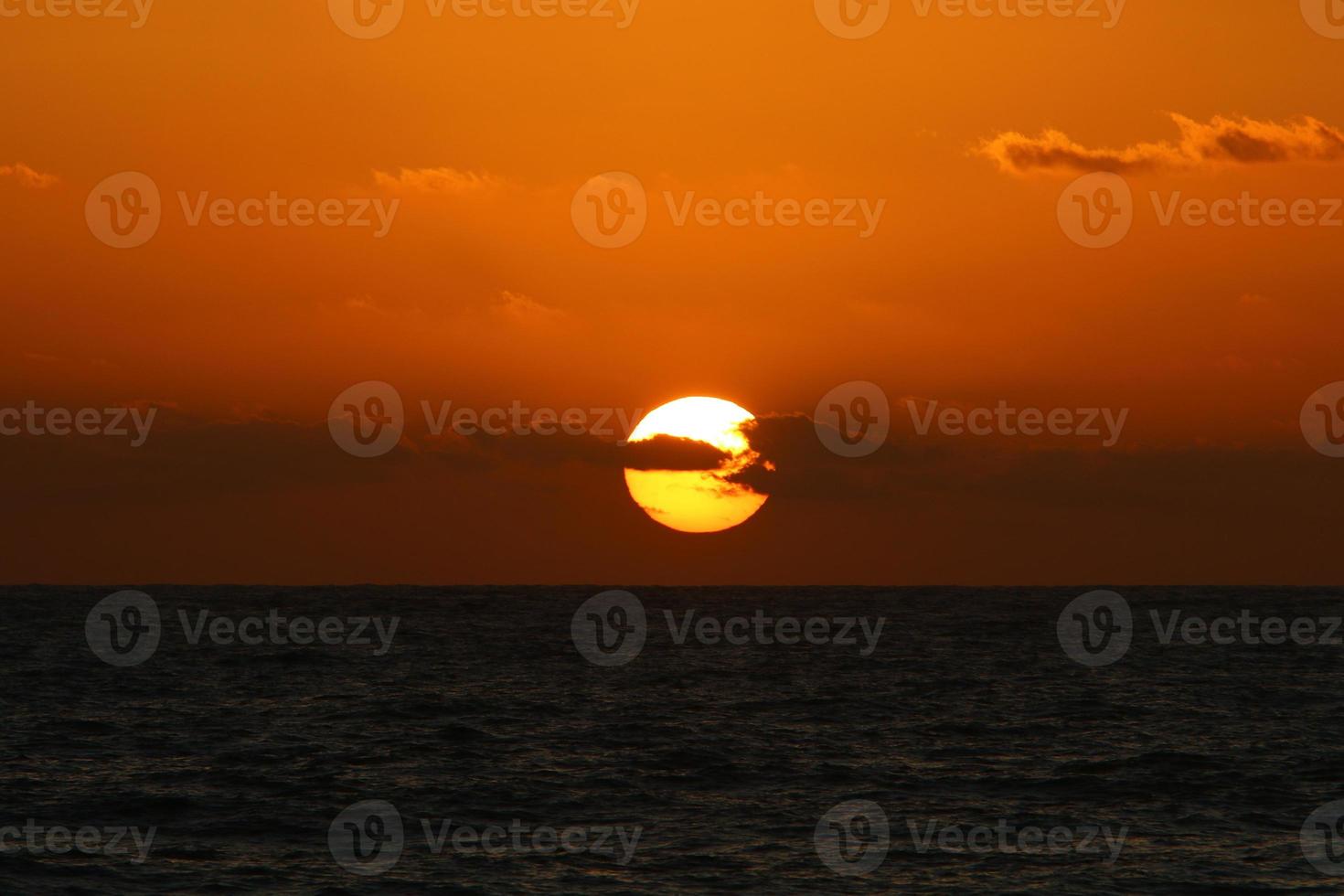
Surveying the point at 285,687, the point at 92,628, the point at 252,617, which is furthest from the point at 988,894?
the point at 252,617

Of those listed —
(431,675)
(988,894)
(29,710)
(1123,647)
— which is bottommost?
(988,894)

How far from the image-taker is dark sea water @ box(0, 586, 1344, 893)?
101ft

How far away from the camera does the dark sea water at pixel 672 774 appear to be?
30875 mm

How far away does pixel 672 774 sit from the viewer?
4322 cm

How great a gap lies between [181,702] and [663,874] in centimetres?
4015

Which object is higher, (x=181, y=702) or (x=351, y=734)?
(x=181, y=702)

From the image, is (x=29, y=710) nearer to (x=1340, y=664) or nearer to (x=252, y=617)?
(x=1340, y=664)

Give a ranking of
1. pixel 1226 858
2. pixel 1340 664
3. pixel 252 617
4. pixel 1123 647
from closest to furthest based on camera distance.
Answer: pixel 1226 858
pixel 1340 664
pixel 1123 647
pixel 252 617

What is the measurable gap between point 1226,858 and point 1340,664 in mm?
70482

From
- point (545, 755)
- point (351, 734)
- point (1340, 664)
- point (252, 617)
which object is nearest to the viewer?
point (545, 755)

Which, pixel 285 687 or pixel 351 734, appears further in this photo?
pixel 285 687

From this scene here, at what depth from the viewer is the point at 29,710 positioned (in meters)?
56.9

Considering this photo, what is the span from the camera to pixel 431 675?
259 ft

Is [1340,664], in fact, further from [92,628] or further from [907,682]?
[92,628]
